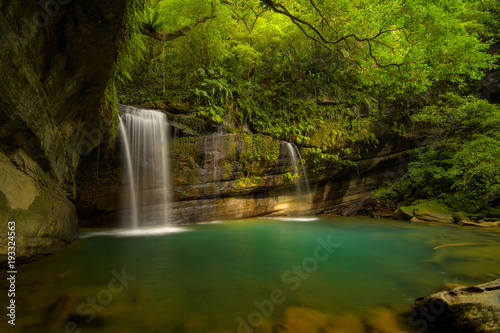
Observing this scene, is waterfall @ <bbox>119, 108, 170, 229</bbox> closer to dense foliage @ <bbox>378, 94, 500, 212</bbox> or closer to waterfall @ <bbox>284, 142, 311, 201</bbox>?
waterfall @ <bbox>284, 142, 311, 201</bbox>

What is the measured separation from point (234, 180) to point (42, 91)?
270 inches

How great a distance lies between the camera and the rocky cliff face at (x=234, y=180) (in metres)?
8.12

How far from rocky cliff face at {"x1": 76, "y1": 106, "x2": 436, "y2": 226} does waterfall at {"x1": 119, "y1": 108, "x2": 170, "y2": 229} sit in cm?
17

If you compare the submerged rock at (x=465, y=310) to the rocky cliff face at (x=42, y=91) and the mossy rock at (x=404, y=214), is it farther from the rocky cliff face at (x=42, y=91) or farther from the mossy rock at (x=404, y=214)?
the mossy rock at (x=404, y=214)

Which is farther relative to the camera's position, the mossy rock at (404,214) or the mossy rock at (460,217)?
the mossy rock at (404,214)

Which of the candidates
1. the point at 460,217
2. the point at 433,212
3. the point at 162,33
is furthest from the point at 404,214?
the point at 162,33

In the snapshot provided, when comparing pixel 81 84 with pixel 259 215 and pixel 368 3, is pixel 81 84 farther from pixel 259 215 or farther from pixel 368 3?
pixel 368 3

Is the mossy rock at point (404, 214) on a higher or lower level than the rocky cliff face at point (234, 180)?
lower

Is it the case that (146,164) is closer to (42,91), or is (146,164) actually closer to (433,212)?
(42,91)

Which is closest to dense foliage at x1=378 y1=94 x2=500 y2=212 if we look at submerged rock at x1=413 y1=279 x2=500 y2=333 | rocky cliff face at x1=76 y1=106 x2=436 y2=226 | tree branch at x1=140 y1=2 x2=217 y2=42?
rocky cliff face at x1=76 y1=106 x2=436 y2=226

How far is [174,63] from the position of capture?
10562mm

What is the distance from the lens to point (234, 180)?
9.97 metres

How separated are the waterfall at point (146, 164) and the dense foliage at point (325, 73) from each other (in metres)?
1.19

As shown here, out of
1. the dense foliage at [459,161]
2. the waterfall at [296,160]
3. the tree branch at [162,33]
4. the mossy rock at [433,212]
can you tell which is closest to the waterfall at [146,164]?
the tree branch at [162,33]
